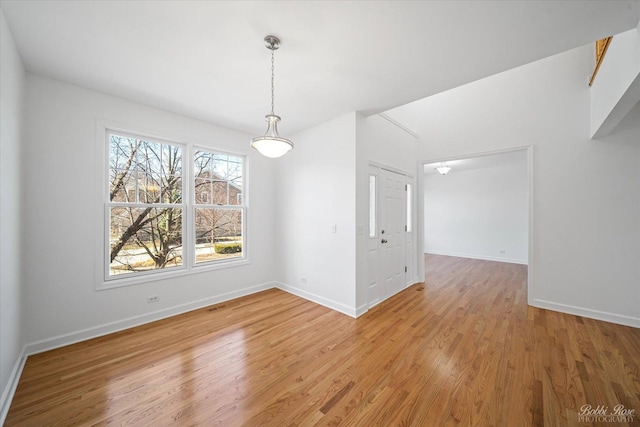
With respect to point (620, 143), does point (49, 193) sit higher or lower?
lower

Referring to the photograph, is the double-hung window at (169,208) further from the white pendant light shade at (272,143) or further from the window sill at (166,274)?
the white pendant light shade at (272,143)

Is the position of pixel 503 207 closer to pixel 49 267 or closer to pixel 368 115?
pixel 368 115

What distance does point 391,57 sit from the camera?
2.10 meters

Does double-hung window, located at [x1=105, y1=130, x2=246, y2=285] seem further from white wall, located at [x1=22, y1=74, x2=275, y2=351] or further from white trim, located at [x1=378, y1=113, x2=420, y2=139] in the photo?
white trim, located at [x1=378, y1=113, x2=420, y2=139]

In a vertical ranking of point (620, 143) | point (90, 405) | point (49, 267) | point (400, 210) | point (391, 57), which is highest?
point (391, 57)

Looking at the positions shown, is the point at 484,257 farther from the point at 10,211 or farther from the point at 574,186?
the point at 10,211

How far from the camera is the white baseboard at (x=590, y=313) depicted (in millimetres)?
2852

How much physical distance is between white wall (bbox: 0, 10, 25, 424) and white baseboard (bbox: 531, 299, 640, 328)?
18.7 ft

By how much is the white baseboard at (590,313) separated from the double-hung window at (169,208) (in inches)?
187

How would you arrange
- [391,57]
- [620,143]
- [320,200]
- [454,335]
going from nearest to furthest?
[391,57], [454,335], [620,143], [320,200]

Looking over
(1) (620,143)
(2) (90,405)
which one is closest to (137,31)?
(2) (90,405)

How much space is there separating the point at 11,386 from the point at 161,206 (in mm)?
2015

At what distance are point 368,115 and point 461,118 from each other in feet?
6.71

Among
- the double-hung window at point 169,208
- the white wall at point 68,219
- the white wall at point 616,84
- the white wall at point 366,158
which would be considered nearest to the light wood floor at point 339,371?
the white wall at point 68,219
